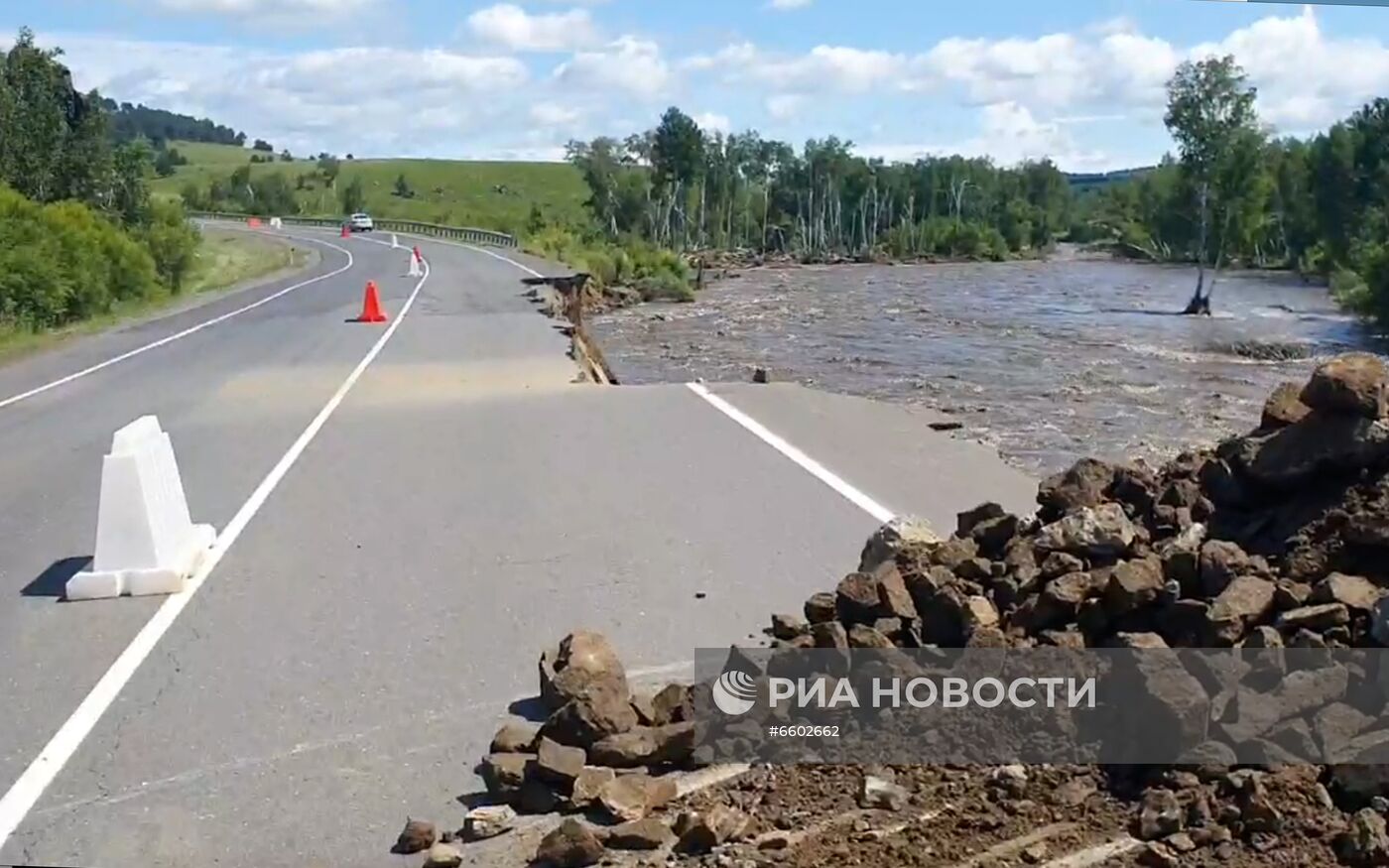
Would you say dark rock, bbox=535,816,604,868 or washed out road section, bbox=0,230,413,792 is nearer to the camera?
dark rock, bbox=535,816,604,868

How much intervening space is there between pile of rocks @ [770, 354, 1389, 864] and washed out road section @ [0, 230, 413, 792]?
3.35 meters

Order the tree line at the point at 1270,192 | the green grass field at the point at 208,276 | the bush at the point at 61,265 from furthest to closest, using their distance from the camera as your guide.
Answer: the tree line at the point at 1270,192, the bush at the point at 61,265, the green grass field at the point at 208,276

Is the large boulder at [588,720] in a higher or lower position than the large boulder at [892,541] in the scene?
lower

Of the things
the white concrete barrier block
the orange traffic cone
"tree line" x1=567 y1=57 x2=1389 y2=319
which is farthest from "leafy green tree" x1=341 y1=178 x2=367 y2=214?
the white concrete barrier block

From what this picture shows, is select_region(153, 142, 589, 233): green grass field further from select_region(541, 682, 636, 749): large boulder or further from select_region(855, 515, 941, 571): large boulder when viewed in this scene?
select_region(541, 682, 636, 749): large boulder

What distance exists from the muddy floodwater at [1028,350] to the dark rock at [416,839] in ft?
31.7

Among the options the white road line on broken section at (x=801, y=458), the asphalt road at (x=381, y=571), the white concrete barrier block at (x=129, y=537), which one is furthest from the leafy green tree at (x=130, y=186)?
the white concrete barrier block at (x=129, y=537)

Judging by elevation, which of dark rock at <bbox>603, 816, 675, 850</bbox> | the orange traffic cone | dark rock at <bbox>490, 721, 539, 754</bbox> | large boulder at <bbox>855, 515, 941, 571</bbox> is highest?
large boulder at <bbox>855, 515, 941, 571</bbox>

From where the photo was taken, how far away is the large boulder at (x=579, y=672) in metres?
5.86

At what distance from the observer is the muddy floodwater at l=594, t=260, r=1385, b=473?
2078 centimetres

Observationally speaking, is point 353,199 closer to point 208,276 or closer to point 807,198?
point 807,198

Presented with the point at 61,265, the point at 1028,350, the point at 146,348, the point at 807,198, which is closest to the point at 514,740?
the point at 146,348

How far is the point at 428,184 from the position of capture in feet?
547

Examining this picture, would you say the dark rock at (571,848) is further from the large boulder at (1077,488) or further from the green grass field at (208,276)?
the green grass field at (208,276)
